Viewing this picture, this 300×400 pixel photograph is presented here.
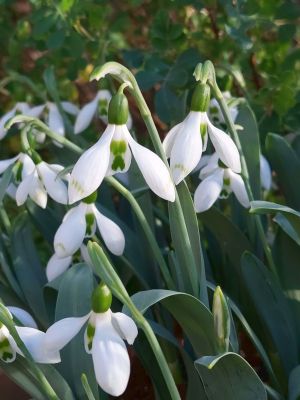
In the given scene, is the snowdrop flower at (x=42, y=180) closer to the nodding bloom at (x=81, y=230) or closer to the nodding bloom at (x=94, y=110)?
the nodding bloom at (x=81, y=230)

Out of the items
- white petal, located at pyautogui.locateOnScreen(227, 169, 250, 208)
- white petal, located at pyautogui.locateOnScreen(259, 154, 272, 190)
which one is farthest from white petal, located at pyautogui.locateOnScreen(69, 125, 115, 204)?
white petal, located at pyautogui.locateOnScreen(259, 154, 272, 190)

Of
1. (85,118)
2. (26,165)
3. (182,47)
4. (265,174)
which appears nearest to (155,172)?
(26,165)

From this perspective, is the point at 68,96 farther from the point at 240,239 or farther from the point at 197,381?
the point at 197,381

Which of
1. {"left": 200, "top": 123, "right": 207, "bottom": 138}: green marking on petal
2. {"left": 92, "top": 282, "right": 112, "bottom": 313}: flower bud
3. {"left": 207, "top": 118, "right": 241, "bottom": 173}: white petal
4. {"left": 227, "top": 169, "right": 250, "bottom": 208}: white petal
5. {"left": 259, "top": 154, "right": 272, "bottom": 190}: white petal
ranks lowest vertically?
{"left": 259, "top": 154, "right": 272, "bottom": 190}: white petal

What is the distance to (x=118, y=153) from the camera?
1085mm

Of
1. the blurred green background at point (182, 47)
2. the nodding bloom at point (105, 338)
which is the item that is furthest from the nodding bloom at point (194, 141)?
the blurred green background at point (182, 47)

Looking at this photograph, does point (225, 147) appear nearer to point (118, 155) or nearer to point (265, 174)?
point (118, 155)

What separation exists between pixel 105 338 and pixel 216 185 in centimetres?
48

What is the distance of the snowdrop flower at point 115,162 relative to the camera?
3.43 feet

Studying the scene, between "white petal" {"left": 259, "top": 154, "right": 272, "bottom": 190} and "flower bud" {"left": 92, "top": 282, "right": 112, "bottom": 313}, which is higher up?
"flower bud" {"left": 92, "top": 282, "right": 112, "bottom": 313}

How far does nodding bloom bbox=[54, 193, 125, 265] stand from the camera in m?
1.25

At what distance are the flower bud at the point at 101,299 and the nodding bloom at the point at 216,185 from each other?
398 millimetres

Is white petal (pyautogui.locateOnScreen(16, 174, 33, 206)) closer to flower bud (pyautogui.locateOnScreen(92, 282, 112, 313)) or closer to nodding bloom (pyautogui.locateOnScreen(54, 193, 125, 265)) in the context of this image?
nodding bloom (pyautogui.locateOnScreen(54, 193, 125, 265))

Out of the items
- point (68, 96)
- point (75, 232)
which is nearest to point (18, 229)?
point (75, 232)
